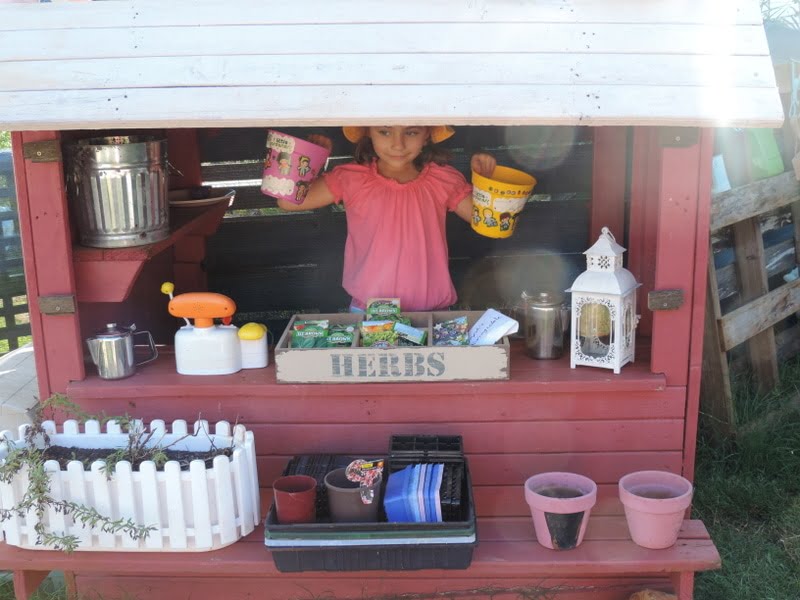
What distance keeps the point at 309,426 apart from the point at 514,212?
1139 millimetres

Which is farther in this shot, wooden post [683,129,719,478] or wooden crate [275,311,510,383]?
wooden crate [275,311,510,383]

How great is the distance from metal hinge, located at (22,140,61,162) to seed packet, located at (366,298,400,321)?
1.26 m

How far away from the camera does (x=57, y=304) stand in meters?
3.21

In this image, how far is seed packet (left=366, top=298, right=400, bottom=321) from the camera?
3447mm

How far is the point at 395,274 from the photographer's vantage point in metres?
3.76

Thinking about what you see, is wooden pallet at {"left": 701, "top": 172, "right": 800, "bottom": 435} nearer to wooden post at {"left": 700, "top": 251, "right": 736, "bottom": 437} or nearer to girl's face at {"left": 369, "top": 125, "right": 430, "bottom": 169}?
wooden post at {"left": 700, "top": 251, "right": 736, "bottom": 437}

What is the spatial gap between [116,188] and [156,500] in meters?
1.14

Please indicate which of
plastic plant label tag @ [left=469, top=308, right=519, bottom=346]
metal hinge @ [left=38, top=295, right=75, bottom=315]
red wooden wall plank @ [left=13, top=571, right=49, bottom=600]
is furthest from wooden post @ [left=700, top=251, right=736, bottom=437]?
red wooden wall plank @ [left=13, top=571, right=49, bottom=600]

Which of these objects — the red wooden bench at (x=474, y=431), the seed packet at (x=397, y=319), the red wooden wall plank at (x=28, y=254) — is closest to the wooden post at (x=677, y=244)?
the red wooden bench at (x=474, y=431)

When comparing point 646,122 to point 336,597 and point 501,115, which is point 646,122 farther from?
point 336,597

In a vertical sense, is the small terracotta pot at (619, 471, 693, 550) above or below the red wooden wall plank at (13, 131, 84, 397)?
below

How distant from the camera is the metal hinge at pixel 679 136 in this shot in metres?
3.00

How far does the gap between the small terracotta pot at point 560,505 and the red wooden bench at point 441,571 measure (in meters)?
0.05

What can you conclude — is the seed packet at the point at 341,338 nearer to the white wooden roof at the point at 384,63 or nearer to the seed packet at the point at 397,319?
the seed packet at the point at 397,319
